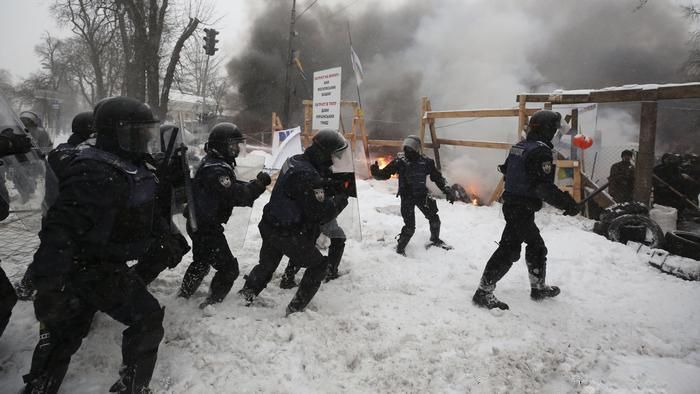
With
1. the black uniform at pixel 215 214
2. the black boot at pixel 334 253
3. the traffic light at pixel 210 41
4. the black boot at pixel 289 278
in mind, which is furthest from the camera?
the traffic light at pixel 210 41

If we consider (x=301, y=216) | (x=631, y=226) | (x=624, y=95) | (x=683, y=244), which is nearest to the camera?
(x=301, y=216)

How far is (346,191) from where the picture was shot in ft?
12.3

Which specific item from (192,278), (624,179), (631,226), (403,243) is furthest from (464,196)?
(192,278)

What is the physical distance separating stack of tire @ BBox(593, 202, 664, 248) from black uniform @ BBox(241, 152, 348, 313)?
184 inches

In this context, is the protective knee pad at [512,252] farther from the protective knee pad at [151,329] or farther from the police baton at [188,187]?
the protective knee pad at [151,329]

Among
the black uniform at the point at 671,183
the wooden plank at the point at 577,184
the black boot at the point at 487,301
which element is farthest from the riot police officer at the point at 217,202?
the black uniform at the point at 671,183

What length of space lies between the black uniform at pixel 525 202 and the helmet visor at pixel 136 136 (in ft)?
10.3

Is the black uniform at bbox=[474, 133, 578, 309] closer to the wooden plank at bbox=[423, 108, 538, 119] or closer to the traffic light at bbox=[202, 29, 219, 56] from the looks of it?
the wooden plank at bbox=[423, 108, 538, 119]

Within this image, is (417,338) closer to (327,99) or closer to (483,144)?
(483,144)

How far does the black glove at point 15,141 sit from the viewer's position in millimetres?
2521

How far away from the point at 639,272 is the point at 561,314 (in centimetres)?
182

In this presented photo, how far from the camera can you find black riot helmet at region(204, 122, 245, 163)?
356 centimetres

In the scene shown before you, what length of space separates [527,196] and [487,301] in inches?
42.4

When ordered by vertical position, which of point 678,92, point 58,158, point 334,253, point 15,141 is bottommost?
point 334,253
